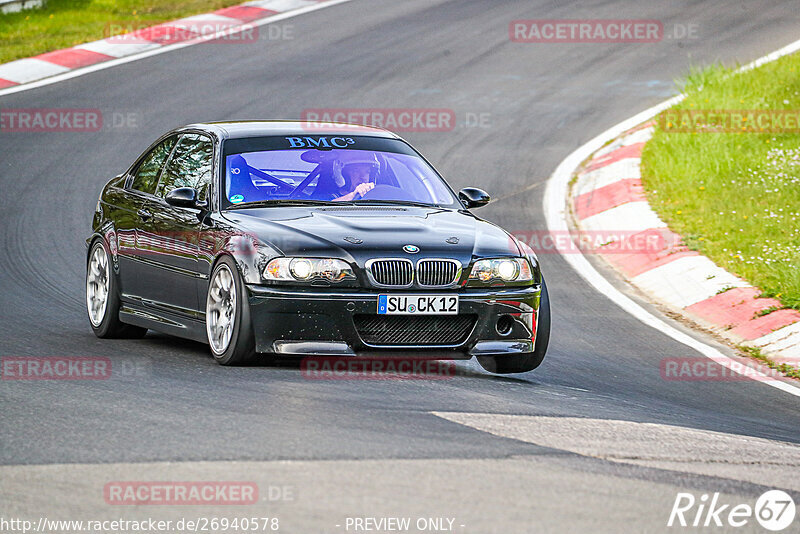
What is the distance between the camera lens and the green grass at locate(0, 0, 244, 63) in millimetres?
21719

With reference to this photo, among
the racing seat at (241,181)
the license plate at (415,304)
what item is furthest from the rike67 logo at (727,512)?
the racing seat at (241,181)

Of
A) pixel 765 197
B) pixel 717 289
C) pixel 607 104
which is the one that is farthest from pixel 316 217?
pixel 607 104

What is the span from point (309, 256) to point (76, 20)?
1714 cm

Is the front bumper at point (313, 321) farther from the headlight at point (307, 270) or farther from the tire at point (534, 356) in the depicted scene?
the tire at point (534, 356)

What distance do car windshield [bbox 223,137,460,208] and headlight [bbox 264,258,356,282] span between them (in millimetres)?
923

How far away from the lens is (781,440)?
684 cm

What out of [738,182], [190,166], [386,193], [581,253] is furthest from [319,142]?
[738,182]

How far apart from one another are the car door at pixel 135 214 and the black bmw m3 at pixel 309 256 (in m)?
0.01

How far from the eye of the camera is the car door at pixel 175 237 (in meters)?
8.42

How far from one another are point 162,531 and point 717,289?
7666 mm

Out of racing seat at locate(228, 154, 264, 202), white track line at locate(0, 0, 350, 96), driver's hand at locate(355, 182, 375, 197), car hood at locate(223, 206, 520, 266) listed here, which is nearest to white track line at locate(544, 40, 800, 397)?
car hood at locate(223, 206, 520, 266)

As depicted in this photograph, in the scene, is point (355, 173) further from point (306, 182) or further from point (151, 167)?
point (151, 167)

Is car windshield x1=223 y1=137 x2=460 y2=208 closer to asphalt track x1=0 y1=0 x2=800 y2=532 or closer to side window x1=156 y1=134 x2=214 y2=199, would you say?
side window x1=156 y1=134 x2=214 y2=199

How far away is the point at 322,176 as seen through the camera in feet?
28.5
